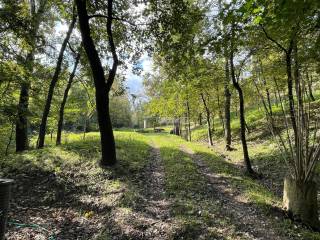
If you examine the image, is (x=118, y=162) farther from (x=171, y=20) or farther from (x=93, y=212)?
(x=171, y=20)

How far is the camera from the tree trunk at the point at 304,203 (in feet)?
23.2

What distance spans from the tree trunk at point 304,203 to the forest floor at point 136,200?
311 mm

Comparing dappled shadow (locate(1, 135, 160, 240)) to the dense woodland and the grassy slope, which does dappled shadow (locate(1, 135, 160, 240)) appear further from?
the grassy slope

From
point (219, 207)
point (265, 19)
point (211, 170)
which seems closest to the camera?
point (265, 19)

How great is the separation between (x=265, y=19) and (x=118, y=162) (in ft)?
28.3

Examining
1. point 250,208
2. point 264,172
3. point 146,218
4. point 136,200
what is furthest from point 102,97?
point 264,172

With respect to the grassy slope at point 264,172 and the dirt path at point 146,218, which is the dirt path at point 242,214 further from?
the dirt path at point 146,218

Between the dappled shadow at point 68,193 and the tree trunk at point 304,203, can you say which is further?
the tree trunk at point 304,203

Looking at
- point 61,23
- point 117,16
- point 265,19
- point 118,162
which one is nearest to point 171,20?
point 117,16

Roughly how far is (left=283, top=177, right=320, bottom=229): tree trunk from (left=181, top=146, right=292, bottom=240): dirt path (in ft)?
2.45

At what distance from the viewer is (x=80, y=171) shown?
11.0 meters

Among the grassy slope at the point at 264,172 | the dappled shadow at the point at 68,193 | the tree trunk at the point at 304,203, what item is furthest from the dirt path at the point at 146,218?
the tree trunk at the point at 304,203

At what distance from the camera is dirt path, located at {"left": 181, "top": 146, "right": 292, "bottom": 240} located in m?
6.28

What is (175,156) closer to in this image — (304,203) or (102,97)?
(102,97)
